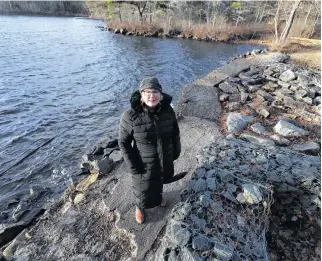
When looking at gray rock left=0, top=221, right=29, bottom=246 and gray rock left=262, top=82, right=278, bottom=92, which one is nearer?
gray rock left=0, top=221, right=29, bottom=246

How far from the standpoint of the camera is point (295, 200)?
457 centimetres

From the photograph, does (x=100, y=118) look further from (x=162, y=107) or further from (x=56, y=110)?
(x=162, y=107)

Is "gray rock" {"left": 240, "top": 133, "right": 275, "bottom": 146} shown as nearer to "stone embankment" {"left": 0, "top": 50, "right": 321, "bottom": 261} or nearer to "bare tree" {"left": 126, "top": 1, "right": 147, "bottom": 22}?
"stone embankment" {"left": 0, "top": 50, "right": 321, "bottom": 261}

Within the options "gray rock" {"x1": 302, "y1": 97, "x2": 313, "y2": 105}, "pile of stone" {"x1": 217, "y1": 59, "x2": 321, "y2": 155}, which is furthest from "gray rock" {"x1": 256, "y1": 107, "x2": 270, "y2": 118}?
"gray rock" {"x1": 302, "y1": 97, "x2": 313, "y2": 105}

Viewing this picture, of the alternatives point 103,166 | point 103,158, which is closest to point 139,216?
point 103,166

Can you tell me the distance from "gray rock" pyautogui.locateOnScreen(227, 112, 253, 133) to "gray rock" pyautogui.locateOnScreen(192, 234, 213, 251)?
4.08m

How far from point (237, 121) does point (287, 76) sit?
4.79 meters

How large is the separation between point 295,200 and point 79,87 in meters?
10.5

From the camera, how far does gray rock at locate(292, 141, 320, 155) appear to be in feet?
19.4

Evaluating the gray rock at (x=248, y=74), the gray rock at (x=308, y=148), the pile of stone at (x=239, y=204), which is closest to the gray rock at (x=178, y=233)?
the pile of stone at (x=239, y=204)

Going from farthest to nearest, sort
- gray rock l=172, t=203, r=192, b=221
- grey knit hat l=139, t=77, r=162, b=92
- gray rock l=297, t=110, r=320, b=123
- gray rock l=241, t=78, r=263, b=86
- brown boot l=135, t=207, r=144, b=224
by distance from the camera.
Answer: gray rock l=241, t=78, r=263, b=86 < gray rock l=297, t=110, r=320, b=123 < brown boot l=135, t=207, r=144, b=224 < gray rock l=172, t=203, r=192, b=221 < grey knit hat l=139, t=77, r=162, b=92

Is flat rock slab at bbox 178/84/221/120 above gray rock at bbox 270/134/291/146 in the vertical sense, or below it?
below

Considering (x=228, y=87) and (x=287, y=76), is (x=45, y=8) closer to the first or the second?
(x=228, y=87)

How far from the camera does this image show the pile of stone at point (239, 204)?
11.1 ft
